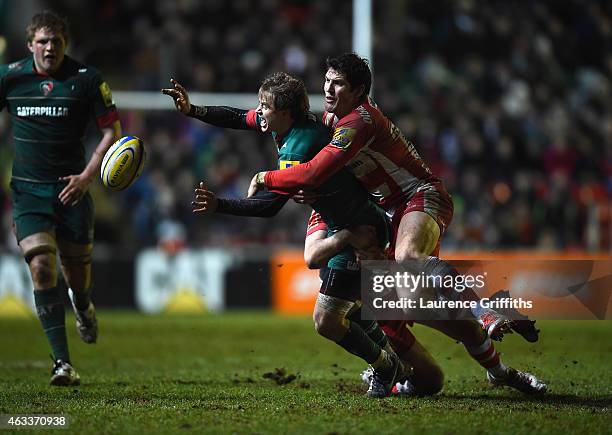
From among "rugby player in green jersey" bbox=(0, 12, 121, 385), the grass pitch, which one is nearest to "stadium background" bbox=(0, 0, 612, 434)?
the grass pitch

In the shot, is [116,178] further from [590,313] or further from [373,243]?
[590,313]

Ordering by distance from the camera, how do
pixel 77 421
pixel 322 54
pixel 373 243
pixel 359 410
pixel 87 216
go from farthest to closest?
1. pixel 322 54
2. pixel 87 216
3. pixel 373 243
4. pixel 359 410
5. pixel 77 421

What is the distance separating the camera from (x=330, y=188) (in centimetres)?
678

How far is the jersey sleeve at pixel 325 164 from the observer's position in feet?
21.1

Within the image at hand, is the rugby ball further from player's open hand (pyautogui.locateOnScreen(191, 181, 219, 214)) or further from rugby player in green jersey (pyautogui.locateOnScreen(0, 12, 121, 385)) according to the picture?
player's open hand (pyautogui.locateOnScreen(191, 181, 219, 214))

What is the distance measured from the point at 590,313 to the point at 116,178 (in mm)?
3488

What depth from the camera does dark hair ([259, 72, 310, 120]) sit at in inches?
261

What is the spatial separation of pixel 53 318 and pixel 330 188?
245cm

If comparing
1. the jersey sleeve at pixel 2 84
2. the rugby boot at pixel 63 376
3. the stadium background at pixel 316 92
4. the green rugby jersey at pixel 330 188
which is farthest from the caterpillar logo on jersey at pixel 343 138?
the stadium background at pixel 316 92

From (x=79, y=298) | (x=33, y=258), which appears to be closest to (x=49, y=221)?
(x=33, y=258)

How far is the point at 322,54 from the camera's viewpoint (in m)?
17.9

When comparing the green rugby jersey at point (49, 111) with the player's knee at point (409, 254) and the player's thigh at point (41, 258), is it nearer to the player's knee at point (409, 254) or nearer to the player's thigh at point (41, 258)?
the player's thigh at point (41, 258)

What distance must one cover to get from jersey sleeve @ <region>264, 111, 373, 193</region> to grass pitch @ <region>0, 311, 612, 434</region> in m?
1.40

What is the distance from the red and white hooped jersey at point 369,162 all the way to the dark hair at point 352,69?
0.16 metres
